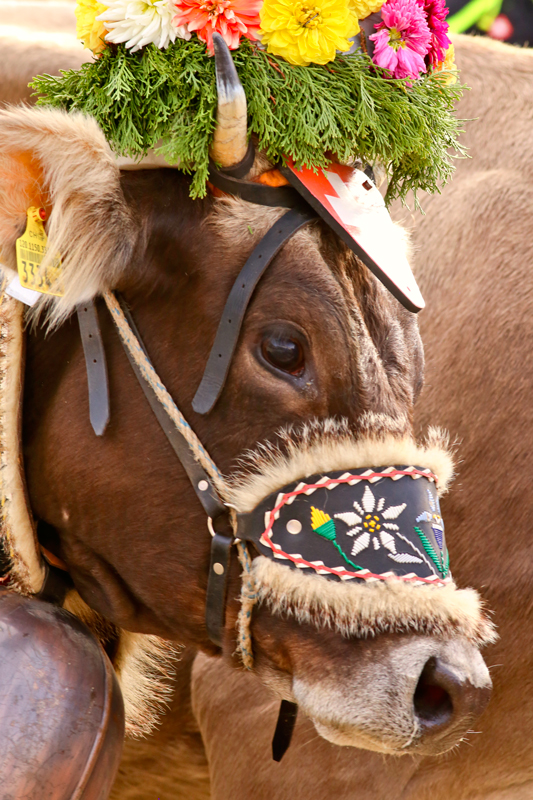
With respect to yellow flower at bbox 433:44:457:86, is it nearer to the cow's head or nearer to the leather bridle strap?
the cow's head

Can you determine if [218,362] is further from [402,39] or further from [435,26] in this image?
[435,26]

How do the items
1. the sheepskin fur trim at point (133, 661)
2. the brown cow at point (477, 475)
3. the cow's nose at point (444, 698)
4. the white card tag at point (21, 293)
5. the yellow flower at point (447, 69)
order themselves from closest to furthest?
the cow's nose at point (444, 698) < the white card tag at point (21, 293) < the yellow flower at point (447, 69) < the sheepskin fur trim at point (133, 661) < the brown cow at point (477, 475)

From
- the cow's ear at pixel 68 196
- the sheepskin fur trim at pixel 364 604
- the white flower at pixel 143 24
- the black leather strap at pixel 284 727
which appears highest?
the white flower at pixel 143 24

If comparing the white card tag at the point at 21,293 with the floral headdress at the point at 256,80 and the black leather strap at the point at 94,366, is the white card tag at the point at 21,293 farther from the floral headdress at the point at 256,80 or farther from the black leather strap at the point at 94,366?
the floral headdress at the point at 256,80

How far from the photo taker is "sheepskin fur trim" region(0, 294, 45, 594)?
196 centimetres

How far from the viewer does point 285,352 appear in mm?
1773

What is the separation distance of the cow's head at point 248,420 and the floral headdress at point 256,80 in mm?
125

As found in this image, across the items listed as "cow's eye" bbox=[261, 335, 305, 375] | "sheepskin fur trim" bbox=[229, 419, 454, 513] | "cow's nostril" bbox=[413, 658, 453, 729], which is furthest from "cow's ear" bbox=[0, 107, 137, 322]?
"cow's nostril" bbox=[413, 658, 453, 729]

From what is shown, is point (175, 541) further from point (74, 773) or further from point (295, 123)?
point (295, 123)

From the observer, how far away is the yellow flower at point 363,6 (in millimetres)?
1829

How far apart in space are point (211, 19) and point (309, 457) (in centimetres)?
92

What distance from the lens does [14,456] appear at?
197 centimetres

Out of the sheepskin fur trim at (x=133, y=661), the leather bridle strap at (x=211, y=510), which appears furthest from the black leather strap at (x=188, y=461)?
the sheepskin fur trim at (x=133, y=661)

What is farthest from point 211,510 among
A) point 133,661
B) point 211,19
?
point 211,19
